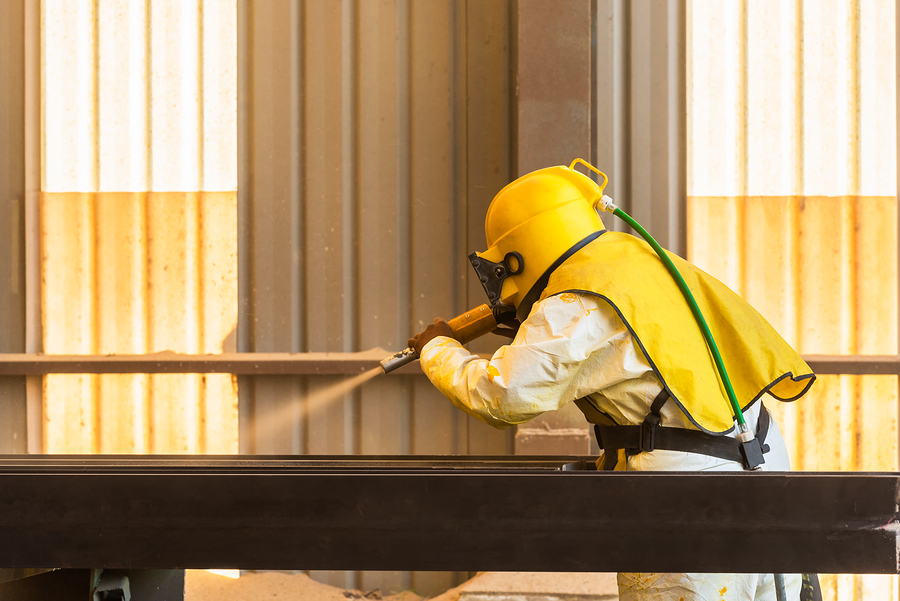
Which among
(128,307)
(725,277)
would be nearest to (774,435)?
(725,277)

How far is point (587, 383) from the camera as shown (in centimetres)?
139

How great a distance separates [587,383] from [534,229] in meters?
0.42

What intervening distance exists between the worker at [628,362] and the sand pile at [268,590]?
86.7 inches

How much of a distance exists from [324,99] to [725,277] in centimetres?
243

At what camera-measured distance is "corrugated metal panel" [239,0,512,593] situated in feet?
10.8

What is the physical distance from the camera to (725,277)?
10.6ft

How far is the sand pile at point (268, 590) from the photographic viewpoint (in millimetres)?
3193

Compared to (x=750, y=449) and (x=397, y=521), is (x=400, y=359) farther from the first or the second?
(x=750, y=449)

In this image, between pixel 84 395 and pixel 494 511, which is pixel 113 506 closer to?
pixel 494 511

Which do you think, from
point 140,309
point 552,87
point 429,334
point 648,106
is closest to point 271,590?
point 140,309

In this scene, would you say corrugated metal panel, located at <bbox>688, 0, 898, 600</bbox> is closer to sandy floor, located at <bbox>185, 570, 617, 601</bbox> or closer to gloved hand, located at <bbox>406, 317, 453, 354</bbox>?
gloved hand, located at <bbox>406, 317, 453, 354</bbox>

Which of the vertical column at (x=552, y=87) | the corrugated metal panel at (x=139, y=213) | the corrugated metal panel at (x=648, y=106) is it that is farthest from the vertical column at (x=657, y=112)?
the corrugated metal panel at (x=139, y=213)

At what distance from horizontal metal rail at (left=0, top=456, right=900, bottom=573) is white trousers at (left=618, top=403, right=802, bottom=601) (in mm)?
301

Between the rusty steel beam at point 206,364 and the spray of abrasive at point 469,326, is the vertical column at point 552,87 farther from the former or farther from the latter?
the spray of abrasive at point 469,326
